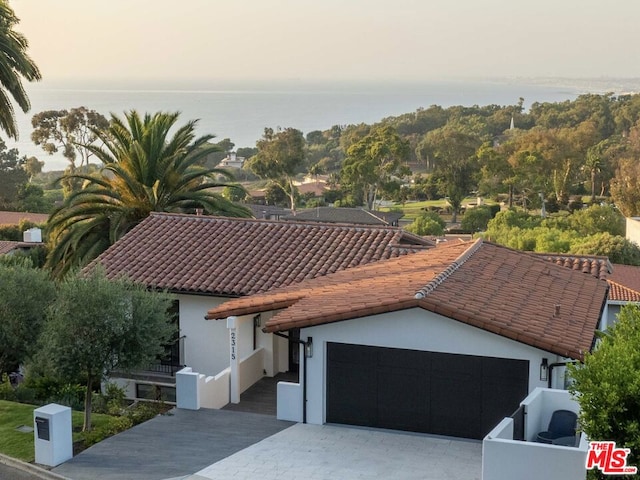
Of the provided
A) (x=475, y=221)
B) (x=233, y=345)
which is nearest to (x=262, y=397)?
(x=233, y=345)

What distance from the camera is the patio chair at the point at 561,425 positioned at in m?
14.3

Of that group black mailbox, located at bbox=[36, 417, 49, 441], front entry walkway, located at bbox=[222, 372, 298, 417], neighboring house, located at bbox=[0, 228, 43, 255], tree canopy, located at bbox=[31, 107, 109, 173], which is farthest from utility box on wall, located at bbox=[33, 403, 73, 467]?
tree canopy, located at bbox=[31, 107, 109, 173]

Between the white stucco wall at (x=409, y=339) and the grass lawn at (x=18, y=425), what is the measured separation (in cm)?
417

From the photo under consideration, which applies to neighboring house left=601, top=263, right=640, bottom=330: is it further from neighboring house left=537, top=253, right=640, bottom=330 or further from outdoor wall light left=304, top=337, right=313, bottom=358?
outdoor wall light left=304, top=337, right=313, bottom=358

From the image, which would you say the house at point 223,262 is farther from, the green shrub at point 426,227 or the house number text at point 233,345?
the green shrub at point 426,227

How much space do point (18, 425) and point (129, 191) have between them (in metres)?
15.5

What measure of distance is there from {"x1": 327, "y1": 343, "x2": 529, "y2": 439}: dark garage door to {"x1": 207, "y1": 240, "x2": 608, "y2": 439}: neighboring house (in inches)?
0.7

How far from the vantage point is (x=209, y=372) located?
2217cm

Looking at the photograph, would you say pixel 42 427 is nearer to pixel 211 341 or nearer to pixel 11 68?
pixel 211 341

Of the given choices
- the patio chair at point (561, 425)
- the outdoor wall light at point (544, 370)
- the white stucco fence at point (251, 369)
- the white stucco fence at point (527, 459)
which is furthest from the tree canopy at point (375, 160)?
the white stucco fence at point (527, 459)

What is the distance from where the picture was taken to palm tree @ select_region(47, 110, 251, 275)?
30.0 m

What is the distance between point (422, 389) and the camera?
16.4 metres

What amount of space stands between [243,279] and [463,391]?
26.4ft

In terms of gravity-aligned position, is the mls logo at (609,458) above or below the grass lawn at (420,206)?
above
